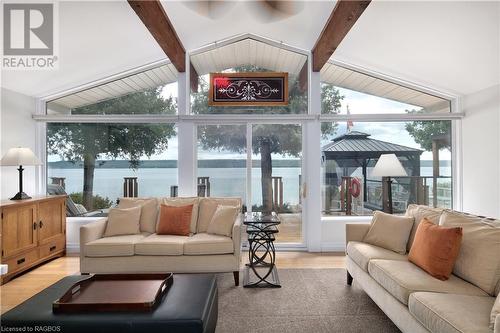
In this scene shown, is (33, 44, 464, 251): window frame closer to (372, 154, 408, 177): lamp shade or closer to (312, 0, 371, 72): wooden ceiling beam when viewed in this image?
(312, 0, 371, 72): wooden ceiling beam

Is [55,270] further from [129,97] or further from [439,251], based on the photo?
[439,251]

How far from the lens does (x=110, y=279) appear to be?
92.3 inches

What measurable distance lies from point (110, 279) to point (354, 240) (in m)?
2.46

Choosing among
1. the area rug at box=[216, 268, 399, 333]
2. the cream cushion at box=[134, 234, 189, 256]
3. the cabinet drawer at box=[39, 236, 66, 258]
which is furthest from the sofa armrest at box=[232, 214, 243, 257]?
the cabinet drawer at box=[39, 236, 66, 258]

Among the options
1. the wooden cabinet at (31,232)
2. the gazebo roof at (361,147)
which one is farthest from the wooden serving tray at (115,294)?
the gazebo roof at (361,147)

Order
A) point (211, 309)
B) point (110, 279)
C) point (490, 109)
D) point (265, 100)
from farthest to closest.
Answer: point (265, 100), point (490, 109), point (110, 279), point (211, 309)

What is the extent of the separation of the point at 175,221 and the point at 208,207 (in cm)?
47

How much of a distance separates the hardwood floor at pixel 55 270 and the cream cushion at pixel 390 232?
39.9 inches

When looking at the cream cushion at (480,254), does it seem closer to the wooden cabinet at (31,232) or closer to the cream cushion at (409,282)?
the cream cushion at (409,282)

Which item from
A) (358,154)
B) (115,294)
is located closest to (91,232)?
(115,294)

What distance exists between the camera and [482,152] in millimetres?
4246

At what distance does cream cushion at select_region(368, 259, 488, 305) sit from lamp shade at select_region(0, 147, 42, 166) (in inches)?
170

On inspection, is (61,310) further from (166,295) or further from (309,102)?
(309,102)

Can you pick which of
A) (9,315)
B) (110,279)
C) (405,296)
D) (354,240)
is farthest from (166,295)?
(354,240)
